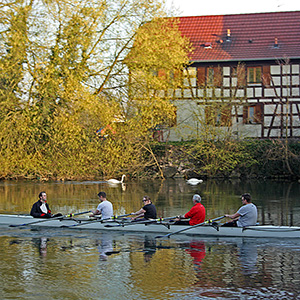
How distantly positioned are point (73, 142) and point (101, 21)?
6793 mm

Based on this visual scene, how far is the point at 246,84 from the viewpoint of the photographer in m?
36.7

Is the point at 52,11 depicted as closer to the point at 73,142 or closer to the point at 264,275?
the point at 73,142

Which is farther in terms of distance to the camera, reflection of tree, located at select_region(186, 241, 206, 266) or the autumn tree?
the autumn tree

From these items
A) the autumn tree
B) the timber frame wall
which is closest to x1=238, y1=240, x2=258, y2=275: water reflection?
the autumn tree

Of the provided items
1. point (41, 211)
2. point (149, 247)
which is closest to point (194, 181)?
point (41, 211)

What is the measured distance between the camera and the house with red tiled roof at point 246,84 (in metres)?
35.0

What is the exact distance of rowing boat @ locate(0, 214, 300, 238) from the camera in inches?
520

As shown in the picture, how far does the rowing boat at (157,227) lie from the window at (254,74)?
24.2 m

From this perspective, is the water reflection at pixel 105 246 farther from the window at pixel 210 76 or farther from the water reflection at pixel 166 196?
the window at pixel 210 76

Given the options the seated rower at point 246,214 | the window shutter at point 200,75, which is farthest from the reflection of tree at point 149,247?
the window shutter at point 200,75

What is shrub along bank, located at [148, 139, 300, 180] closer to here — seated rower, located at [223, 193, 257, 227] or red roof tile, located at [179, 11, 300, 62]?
red roof tile, located at [179, 11, 300, 62]

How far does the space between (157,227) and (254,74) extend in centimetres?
2490

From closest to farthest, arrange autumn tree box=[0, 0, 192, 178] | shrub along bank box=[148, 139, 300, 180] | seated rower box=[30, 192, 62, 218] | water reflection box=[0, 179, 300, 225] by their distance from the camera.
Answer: seated rower box=[30, 192, 62, 218] < water reflection box=[0, 179, 300, 225] < autumn tree box=[0, 0, 192, 178] < shrub along bank box=[148, 139, 300, 180]

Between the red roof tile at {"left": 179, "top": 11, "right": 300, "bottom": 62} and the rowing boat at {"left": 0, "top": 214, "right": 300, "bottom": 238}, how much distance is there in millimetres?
23860
